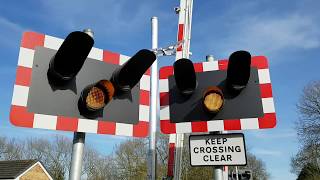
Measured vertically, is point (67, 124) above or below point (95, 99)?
below

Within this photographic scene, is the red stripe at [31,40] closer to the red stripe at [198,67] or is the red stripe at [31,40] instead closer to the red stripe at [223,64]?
the red stripe at [198,67]

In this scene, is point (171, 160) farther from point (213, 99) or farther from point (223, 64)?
point (213, 99)

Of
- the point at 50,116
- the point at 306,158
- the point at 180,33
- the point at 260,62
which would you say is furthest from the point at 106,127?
the point at 306,158

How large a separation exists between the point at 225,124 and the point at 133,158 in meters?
37.4

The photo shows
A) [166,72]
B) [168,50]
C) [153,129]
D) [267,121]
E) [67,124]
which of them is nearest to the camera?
[67,124]

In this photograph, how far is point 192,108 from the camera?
3.54m

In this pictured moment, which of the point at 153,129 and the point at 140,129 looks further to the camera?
the point at 153,129

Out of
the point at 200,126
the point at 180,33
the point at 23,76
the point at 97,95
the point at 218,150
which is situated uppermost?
the point at 180,33

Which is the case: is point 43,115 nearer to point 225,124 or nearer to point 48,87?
point 48,87

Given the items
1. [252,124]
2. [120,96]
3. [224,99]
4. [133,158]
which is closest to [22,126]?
[120,96]

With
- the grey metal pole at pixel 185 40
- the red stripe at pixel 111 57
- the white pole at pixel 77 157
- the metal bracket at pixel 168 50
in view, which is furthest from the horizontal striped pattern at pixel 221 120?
the metal bracket at pixel 168 50

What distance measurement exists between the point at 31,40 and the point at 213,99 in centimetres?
168

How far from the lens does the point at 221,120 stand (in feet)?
11.2

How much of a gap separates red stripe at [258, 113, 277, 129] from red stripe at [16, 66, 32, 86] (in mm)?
2137
